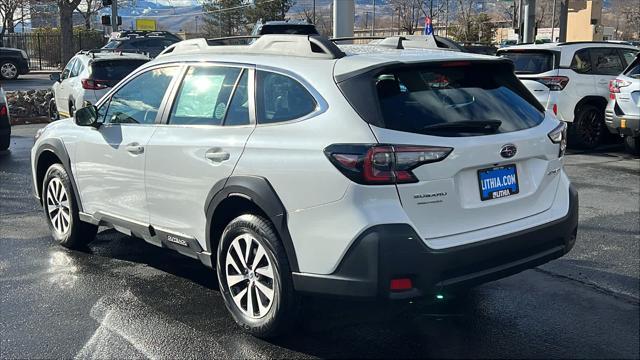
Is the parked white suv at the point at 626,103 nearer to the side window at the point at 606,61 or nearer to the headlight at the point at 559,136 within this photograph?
the side window at the point at 606,61

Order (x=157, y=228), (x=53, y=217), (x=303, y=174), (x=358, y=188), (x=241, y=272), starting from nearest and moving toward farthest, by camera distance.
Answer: (x=358, y=188) < (x=303, y=174) < (x=241, y=272) < (x=157, y=228) < (x=53, y=217)

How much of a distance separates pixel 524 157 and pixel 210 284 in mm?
2557

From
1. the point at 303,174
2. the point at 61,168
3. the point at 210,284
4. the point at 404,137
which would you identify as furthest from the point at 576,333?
the point at 61,168

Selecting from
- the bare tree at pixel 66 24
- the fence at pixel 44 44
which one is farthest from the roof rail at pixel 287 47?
the fence at pixel 44 44

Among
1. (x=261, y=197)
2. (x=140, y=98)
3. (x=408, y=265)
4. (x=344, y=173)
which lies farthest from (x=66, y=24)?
(x=408, y=265)

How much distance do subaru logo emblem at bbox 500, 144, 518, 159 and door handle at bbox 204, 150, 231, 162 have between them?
1.64 m

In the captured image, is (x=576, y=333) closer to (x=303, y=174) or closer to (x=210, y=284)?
(x=303, y=174)

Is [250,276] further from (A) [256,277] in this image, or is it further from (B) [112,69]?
(B) [112,69]

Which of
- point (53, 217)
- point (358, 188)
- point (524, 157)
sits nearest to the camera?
point (358, 188)

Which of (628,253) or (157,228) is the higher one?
(157,228)

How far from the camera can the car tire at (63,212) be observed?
5.92 meters

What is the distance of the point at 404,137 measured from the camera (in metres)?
3.53

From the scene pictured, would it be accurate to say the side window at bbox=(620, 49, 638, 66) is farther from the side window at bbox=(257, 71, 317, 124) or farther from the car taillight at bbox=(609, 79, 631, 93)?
the side window at bbox=(257, 71, 317, 124)

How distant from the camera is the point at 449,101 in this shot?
12.7ft
